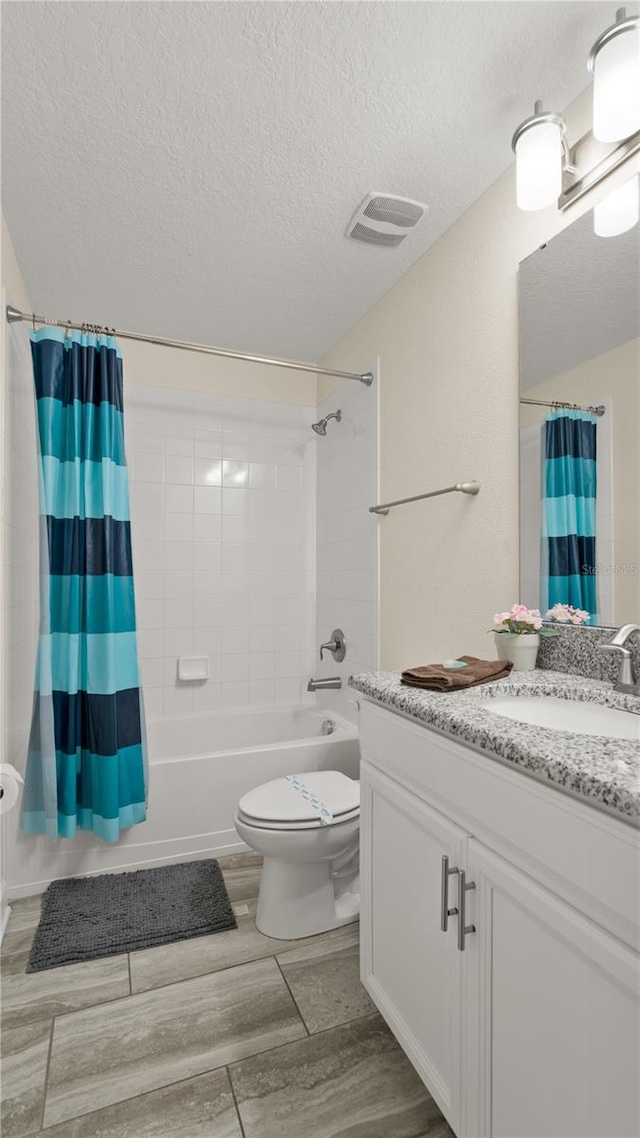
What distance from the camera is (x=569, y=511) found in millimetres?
1440

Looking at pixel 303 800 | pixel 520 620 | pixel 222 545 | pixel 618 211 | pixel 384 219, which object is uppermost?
pixel 384 219

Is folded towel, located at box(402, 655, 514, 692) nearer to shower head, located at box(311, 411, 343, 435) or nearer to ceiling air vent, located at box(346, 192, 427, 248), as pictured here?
ceiling air vent, located at box(346, 192, 427, 248)

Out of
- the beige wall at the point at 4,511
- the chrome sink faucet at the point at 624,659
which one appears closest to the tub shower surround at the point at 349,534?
the chrome sink faucet at the point at 624,659

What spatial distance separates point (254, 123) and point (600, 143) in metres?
0.88

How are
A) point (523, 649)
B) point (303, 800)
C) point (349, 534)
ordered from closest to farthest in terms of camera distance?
point (523, 649)
point (303, 800)
point (349, 534)

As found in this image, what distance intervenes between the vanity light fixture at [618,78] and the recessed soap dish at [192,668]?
2549 mm

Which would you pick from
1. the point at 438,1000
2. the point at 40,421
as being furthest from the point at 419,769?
the point at 40,421

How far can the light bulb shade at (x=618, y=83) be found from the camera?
108 centimetres

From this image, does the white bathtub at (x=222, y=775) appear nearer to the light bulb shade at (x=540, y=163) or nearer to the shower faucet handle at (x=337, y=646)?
the shower faucet handle at (x=337, y=646)

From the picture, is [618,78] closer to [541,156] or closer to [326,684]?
[541,156]

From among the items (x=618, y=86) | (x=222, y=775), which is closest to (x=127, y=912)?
(x=222, y=775)

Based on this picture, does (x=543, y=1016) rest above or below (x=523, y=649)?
below

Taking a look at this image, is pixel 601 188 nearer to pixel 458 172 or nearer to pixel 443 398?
pixel 458 172

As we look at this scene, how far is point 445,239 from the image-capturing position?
1.94 meters
